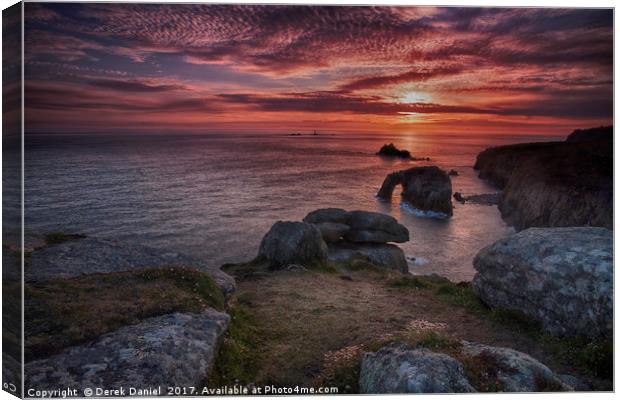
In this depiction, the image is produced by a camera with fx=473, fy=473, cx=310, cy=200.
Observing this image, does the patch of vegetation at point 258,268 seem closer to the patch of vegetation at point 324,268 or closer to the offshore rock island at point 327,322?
the patch of vegetation at point 324,268

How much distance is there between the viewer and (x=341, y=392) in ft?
34.2

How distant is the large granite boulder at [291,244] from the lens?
20875 mm

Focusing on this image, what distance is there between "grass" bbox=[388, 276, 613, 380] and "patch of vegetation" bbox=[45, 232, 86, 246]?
39.6 ft

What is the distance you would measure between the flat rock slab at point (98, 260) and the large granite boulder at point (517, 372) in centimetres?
700

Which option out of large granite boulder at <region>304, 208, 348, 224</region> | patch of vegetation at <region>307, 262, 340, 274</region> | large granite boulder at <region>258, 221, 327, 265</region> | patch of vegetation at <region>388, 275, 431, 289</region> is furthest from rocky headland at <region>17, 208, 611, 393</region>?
large granite boulder at <region>304, 208, 348, 224</region>

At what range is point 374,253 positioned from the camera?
2789 cm

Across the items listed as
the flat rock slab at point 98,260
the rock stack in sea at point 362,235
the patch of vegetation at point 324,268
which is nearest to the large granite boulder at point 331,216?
the rock stack in sea at point 362,235

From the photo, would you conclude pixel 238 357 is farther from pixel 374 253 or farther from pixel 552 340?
pixel 374 253

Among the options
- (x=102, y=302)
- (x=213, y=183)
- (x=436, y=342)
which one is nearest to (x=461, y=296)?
(x=436, y=342)

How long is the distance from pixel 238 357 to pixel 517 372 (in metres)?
5.95

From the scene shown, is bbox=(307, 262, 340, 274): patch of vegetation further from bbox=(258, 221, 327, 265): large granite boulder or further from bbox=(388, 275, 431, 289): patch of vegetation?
bbox=(388, 275, 431, 289): patch of vegetation

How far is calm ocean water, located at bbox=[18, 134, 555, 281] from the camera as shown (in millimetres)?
16984

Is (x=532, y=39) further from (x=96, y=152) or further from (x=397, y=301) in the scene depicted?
(x=96, y=152)

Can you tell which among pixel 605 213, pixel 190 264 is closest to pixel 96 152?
pixel 190 264
